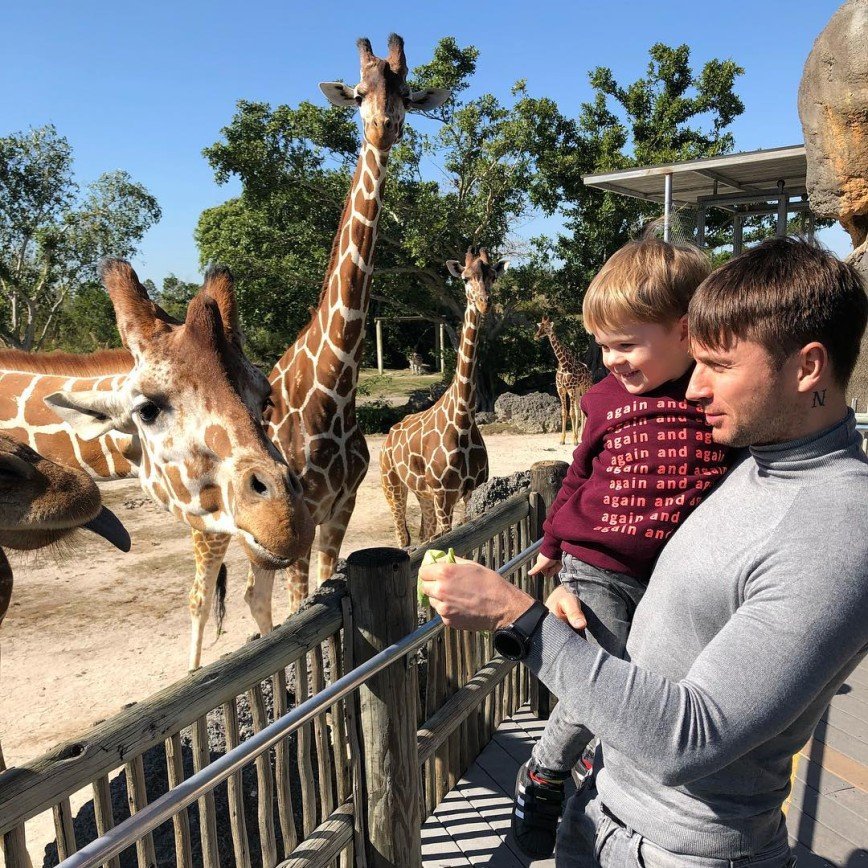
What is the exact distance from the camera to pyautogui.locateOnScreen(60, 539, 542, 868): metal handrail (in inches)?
50.1

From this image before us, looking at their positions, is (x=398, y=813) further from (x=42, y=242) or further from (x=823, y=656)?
(x=42, y=242)

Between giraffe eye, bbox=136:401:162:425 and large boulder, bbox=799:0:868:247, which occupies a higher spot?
large boulder, bbox=799:0:868:247

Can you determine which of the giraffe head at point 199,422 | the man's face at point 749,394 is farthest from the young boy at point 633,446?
the giraffe head at point 199,422

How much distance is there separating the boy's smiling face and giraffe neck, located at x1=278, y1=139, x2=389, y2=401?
8.50 ft

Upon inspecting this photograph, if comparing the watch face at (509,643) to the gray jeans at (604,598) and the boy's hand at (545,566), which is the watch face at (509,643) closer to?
the gray jeans at (604,598)

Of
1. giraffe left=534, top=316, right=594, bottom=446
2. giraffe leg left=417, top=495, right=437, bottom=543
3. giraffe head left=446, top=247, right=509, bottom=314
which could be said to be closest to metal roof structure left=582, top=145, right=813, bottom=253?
giraffe left=534, top=316, right=594, bottom=446

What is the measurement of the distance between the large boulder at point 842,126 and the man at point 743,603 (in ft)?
27.8

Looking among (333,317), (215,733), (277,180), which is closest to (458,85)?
(277,180)

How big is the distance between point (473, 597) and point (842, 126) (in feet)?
32.6

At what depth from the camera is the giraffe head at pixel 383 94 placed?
Answer: 4.03 metres

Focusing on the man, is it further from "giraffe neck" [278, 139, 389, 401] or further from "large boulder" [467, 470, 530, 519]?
"large boulder" [467, 470, 530, 519]

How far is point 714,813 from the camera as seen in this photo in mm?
1227

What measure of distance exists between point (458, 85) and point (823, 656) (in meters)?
17.1

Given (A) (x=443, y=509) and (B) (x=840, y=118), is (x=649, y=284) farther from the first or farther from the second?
(B) (x=840, y=118)
